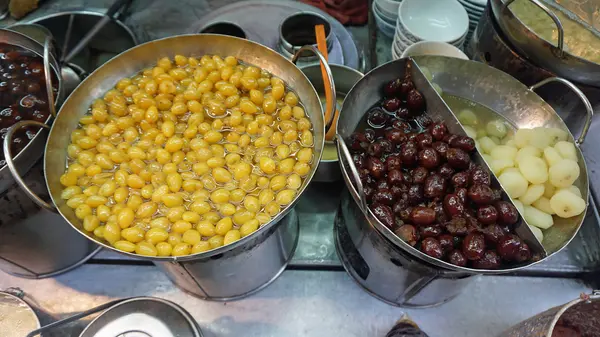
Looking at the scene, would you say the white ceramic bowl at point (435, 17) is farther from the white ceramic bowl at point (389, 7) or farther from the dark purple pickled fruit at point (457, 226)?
the dark purple pickled fruit at point (457, 226)

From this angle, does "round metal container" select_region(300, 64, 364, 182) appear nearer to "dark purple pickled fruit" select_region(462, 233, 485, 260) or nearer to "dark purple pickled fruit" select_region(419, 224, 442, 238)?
"dark purple pickled fruit" select_region(419, 224, 442, 238)

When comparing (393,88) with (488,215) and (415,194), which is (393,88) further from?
(488,215)

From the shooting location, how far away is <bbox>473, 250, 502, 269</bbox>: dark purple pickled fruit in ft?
3.75

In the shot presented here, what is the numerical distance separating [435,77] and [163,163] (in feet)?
3.68

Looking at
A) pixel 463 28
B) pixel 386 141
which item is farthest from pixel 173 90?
pixel 463 28

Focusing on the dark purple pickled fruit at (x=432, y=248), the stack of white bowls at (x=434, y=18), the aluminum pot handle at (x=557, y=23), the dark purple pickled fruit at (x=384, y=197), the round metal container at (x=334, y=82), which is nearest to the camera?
the dark purple pickled fruit at (x=432, y=248)

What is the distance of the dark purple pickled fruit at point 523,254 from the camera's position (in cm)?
116

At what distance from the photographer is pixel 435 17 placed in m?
2.08

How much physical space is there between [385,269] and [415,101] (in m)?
0.64

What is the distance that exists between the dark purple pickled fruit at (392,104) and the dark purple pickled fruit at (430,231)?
519 millimetres

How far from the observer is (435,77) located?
161 cm

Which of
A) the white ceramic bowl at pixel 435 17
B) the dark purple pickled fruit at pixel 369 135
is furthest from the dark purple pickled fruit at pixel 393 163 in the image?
the white ceramic bowl at pixel 435 17

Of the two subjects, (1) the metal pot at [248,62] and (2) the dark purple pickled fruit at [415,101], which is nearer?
(1) the metal pot at [248,62]

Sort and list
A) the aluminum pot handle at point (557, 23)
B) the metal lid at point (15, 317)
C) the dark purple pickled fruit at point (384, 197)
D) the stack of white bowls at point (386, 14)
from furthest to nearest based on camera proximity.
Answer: the stack of white bowls at point (386, 14) → the metal lid at point (15, 317) → the aluminum pot handle at point (557, 23) → the dark purple pickled fruit at point (384, 197)
